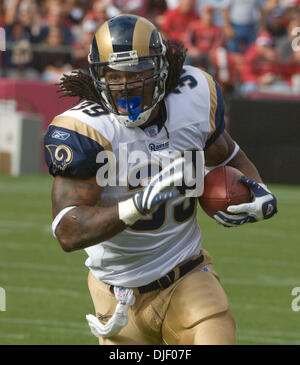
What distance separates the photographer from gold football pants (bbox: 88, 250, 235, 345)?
3535 mm

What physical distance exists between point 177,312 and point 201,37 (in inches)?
377

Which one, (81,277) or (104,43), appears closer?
(104,43)

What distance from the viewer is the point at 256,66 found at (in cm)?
1252

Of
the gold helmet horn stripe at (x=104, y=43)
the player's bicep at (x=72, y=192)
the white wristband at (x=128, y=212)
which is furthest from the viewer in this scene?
the gold helmet horn stripe at (x=104, y=43)

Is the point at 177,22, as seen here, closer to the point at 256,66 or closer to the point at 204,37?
the point at 204,37

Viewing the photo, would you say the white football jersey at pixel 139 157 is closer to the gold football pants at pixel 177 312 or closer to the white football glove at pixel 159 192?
the gold football pants at pixel 177 312

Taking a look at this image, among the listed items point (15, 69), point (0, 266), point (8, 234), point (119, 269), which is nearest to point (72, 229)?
point (119, 269)

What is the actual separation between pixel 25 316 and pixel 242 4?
326 inches

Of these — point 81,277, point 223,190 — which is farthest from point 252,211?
point 81,277

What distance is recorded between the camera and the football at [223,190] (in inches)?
143

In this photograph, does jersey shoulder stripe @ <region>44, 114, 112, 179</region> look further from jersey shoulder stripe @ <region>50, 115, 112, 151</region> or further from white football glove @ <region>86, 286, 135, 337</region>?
white football glove @ <region>86, 286, 135, 337</region>

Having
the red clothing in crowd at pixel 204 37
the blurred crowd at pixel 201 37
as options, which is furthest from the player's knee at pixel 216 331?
the red clothing in crowd at pixel 204 37

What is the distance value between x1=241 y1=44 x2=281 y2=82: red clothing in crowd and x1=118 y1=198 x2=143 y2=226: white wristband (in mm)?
9428
